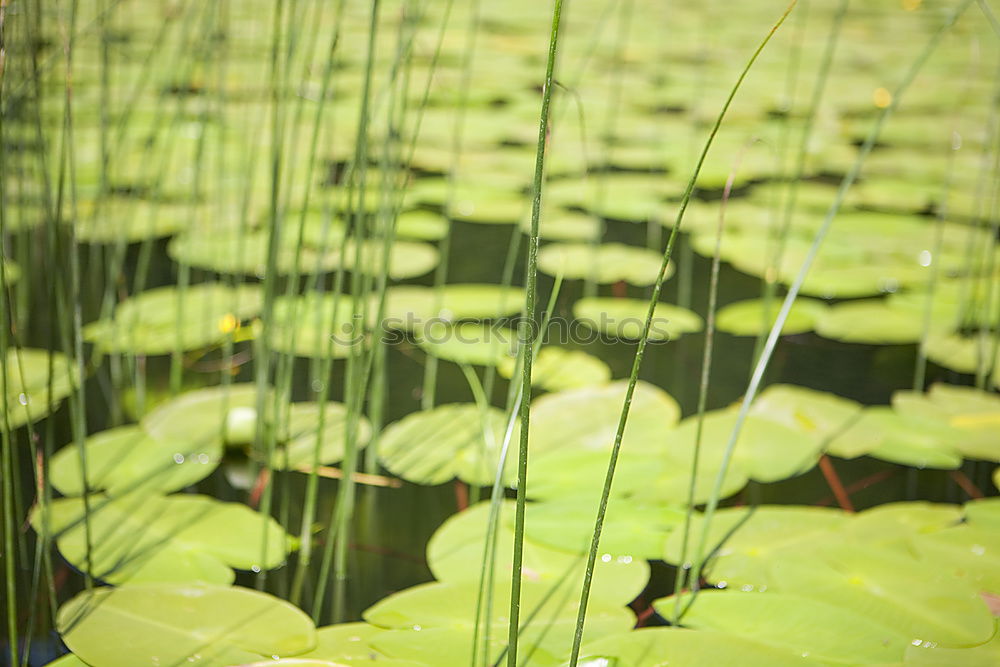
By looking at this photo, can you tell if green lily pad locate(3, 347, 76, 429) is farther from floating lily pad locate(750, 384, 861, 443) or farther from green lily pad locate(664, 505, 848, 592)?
floating lily pad locate(750, 384, 861, 443)

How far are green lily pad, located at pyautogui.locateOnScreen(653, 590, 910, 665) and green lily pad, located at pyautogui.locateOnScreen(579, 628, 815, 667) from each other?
2 centimetres

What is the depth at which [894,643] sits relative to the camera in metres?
0.70

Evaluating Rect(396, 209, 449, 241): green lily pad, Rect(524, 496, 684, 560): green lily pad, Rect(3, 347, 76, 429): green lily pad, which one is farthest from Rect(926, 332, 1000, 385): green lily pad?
Rect(3, 347, 76, 429): green lily pad

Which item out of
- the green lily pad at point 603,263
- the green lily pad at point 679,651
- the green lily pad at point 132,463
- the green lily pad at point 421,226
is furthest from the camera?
the green lily pad at point 421,226

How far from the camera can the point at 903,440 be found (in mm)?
1045

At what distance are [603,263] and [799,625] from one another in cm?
88

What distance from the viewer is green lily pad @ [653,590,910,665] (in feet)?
2.26

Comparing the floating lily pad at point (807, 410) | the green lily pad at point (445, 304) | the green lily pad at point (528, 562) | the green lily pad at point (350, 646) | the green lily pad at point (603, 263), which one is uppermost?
the green lily pad at point (603, 263)

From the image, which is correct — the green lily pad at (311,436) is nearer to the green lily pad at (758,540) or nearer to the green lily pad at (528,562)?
the green lily pad at (528,562)

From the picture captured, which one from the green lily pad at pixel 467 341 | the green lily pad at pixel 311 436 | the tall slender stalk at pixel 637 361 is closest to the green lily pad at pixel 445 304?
the green lily pad at pixel 467 341

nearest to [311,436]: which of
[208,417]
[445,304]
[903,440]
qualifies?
[208,417]

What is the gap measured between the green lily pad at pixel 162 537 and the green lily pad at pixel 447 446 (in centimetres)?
17

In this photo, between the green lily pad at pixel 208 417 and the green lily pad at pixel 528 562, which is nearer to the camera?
the green lily pad at pixel 528 562

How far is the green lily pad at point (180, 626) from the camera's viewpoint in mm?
662
